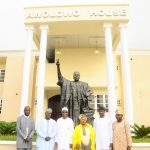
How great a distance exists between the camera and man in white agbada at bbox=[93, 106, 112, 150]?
24.1 ft

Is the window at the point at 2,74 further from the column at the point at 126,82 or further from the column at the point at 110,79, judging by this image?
the column at the point at 126,82

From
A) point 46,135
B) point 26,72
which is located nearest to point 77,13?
point 26,72

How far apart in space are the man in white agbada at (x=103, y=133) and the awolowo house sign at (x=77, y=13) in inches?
338

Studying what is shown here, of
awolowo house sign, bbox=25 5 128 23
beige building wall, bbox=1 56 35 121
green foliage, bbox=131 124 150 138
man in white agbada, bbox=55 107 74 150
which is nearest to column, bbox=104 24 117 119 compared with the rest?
awolowo house sign, bbox=25 5 128 23

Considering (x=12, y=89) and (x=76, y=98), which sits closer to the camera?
(x=76, y=98)

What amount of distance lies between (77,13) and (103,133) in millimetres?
9183

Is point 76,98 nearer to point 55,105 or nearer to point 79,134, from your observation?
point 79,134

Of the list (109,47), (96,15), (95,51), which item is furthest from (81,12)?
(95,51)

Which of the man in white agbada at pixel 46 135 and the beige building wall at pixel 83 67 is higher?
the beige building wall at pixel 83 67

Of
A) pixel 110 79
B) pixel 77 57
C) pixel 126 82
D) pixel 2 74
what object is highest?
pixel 77 57

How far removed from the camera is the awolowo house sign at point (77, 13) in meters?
14.9

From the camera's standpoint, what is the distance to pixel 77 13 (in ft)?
→ 49.3

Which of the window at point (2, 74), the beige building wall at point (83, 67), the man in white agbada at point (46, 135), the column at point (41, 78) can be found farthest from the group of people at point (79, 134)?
the window at point (2, 74)

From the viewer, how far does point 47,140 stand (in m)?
7.61
